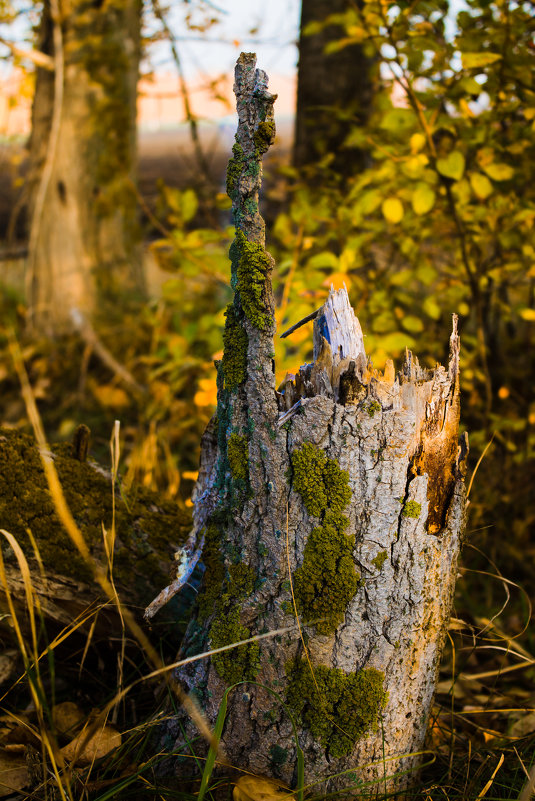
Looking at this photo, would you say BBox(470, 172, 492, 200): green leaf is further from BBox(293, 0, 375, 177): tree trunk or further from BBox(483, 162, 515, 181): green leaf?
BBox(293, 0, 375, 177): tree trunk

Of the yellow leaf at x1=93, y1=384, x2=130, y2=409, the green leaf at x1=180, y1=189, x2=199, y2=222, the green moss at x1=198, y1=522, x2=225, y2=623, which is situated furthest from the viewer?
the yellow leaf at x1=93, y1=384, x2=130, y2=409

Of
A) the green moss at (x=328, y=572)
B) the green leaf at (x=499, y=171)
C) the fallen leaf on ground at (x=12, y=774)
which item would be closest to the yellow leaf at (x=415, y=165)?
the green leaf at (x=499, y=171)

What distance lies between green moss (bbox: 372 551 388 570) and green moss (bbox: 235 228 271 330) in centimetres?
57

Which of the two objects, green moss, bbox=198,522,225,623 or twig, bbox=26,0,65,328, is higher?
twig, bbox=26,0,65,328

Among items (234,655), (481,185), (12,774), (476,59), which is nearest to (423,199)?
(481,185)

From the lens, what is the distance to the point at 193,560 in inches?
52.7

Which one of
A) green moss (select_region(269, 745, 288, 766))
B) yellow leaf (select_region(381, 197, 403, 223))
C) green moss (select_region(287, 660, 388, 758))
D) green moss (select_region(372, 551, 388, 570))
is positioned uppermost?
yellow leaf (select_region(381, 197, 403, 223))

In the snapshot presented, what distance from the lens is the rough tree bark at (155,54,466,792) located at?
1226 mm

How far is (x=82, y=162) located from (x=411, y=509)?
4435 mm

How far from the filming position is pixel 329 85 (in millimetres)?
3539

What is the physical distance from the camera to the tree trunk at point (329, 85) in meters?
3.47

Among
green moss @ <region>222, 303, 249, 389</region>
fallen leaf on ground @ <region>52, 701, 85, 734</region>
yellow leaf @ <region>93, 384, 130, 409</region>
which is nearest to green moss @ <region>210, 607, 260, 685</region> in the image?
fallen leaf on ground @ <region>52, 701, 85, 734</region>

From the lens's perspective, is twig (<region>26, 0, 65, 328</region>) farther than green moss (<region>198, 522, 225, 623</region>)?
Yes

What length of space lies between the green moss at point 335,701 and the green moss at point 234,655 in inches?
3.5
